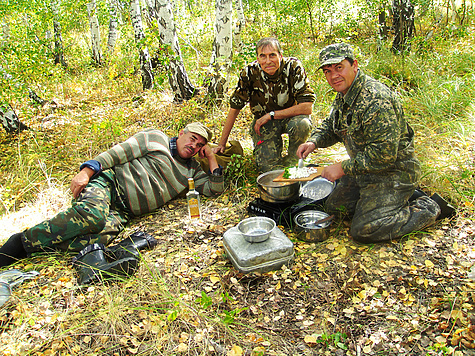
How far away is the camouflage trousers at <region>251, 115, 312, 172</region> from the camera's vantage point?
4.32 metres

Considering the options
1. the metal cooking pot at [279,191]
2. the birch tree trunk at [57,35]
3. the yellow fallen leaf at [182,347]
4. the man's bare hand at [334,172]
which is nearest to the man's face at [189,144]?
the metal cooking pot at [279,191]

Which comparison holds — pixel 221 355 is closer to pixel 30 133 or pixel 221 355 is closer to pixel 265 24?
pixel 30 133

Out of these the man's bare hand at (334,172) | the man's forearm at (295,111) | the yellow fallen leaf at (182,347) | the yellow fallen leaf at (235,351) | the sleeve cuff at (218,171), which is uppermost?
the man's forearm at (295,111)

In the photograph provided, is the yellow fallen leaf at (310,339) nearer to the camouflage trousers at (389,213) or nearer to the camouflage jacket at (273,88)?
the camouflage trousers at (389,213)

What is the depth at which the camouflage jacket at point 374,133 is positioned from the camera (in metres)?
2.87

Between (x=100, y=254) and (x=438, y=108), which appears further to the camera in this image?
(x=438, y=108)

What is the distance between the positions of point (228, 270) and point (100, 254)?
3.95 feet

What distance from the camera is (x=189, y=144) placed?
394 centimetres

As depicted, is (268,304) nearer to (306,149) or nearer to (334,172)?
(334,172)

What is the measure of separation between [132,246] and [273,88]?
2.68m

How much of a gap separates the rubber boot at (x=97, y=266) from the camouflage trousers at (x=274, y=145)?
2.21 m

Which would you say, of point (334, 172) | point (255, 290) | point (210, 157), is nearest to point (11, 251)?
point (210, 157)

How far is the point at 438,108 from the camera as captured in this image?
4.94 metres

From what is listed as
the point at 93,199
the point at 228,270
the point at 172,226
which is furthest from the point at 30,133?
the point at 228,270
